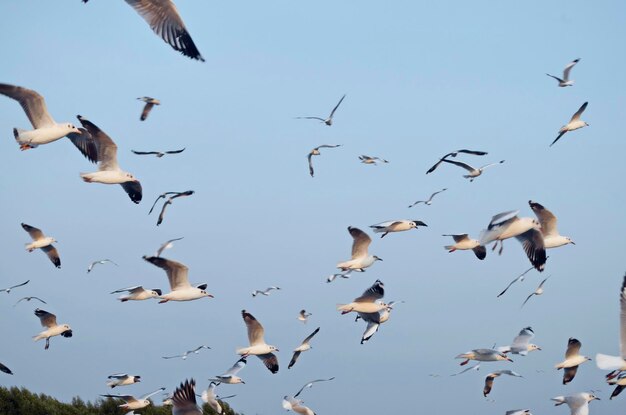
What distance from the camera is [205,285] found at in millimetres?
19516

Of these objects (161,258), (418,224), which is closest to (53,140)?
(161,258)

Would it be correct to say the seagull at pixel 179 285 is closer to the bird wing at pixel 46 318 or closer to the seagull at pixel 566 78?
the bird wing at pixel 46 318

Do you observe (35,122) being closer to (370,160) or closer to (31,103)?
(31,103)

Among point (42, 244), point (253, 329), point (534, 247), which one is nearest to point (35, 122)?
point (42, 244)

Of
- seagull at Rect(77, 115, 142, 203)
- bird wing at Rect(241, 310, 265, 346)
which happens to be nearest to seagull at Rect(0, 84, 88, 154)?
seagull at Rect(77, 115, 142, 203)

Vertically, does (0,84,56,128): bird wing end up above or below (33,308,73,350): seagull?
above

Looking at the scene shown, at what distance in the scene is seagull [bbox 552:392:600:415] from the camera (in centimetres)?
1770

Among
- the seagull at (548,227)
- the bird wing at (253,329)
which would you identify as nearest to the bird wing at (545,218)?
the seagull at (548,227)

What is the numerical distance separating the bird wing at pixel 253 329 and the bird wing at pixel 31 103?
565 cm

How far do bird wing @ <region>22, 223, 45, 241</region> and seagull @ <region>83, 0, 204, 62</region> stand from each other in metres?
8.28

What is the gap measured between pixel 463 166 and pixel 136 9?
27.6 ft

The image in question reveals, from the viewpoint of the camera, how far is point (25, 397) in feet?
75.7

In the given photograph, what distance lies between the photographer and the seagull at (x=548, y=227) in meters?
19.2

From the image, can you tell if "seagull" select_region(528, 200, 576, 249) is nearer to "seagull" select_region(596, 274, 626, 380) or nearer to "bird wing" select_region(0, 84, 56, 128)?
"seagull" select_region(596, 274, 626, 380)
